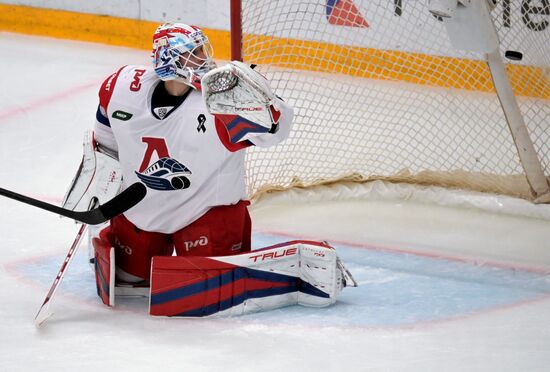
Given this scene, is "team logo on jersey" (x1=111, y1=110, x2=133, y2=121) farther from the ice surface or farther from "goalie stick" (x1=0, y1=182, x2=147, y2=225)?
the ice surface

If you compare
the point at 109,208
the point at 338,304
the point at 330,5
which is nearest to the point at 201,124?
the point at 109,208

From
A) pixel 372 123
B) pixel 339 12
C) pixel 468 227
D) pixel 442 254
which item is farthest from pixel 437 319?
pixel 339 12

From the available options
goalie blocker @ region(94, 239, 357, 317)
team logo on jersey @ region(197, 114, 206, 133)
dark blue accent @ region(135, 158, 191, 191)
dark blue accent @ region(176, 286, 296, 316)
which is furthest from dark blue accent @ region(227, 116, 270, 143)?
dark blue accent @ region(176, 286, 296, 316)

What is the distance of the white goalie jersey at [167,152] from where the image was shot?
128 inches

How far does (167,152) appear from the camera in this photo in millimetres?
3281

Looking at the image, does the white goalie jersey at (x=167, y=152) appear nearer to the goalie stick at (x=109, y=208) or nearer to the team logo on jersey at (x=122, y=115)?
the team logo on jersey at (x=122, y=115)

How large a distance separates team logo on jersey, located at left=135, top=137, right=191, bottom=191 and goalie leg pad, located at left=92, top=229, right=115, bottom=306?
0.24 meters

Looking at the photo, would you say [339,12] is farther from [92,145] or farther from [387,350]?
[387,350]

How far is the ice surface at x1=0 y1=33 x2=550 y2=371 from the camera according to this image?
9.60ft

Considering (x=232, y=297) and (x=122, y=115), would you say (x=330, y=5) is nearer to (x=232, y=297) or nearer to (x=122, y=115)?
(x=122, y=115)

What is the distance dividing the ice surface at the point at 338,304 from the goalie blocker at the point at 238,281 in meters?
0.04

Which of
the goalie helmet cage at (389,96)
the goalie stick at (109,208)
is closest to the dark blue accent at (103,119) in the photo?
the goalie stick at (109,208)

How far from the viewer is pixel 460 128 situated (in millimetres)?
4699

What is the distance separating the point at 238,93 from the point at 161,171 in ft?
1.62
